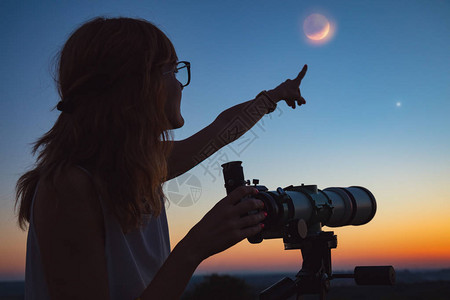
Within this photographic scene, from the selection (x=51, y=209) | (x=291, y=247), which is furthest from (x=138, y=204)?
(x=291, y=247)

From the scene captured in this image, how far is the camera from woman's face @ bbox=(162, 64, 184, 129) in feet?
8.11

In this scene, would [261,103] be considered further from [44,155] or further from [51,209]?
[51,209]

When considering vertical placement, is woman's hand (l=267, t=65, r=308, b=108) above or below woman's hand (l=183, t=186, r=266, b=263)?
above

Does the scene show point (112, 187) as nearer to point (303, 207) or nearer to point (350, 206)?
point (303, 207)

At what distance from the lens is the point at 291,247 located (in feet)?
9.93

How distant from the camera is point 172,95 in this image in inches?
99.0

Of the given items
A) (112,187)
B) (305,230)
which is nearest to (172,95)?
(112,187)

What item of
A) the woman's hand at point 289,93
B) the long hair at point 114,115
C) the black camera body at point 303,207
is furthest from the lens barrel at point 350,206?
the long hair at point 114,115

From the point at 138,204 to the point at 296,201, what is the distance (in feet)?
4.86

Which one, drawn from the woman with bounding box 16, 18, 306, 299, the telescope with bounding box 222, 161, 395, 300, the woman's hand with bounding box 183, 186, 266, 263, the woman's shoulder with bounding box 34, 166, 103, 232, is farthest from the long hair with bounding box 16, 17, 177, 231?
the telescope with bounding box 222, 161, 395, 300

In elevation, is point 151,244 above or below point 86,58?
below

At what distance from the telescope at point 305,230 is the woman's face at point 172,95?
1.49ft

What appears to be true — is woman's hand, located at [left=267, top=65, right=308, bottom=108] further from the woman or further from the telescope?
the woman

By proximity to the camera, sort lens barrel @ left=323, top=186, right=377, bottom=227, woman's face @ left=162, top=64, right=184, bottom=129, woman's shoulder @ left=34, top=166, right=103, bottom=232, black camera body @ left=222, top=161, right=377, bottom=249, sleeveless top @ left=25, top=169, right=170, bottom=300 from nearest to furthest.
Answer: woman's shoulder @ left=34, top=166, right=103, bottom=232 → sleeveless top @ left=25, top=169, right=170, bottom=300 → woman's face @ left=162, top=64, right=184, bottom=129 → black camera body @ left=222, top=161, right=377, bottom=249 → lens barrel @ left=323, top=186, right=377, bottom=227
